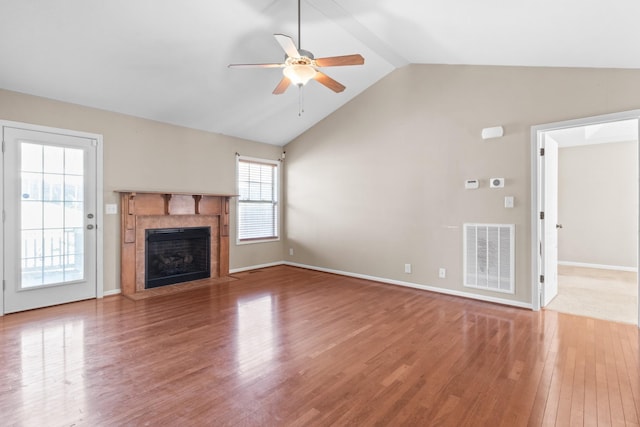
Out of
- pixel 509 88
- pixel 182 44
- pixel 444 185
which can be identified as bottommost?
pixel 444 185

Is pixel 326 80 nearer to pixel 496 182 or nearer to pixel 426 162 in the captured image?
pixel 426 162

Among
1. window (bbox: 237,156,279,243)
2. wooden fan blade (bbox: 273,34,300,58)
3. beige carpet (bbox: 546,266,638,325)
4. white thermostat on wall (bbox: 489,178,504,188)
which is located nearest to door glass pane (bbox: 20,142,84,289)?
window (bbox: 237,156,279,243)

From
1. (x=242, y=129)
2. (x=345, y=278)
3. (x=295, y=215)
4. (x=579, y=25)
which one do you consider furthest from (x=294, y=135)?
(x=579, y=25)

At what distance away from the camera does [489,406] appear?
6.37 feet

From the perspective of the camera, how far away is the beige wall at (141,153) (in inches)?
154

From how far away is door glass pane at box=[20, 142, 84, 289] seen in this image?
149 inches

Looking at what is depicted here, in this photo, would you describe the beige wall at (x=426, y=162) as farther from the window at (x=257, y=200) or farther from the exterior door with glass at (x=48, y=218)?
the exterior door with glass at (x=48, y=218)

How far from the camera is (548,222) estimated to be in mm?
3926

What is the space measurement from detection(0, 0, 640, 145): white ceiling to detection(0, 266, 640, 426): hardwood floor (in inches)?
106

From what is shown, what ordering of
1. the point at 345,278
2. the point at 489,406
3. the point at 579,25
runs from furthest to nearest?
the point at 345,278
the point at 579,25
the point at 489,406

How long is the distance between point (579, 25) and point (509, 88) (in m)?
1.23

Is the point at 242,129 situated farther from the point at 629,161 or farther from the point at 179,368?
the point at 629,161

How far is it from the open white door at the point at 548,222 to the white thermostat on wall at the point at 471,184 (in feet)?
2.32

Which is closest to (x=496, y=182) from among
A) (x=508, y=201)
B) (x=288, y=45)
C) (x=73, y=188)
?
(x=508, y=201)
